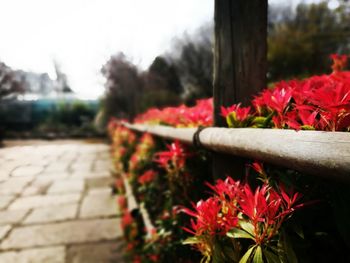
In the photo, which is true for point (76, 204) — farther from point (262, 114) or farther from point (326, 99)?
point (326, 99)

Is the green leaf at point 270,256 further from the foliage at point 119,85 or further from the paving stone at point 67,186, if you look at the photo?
the foliage at point 119,85

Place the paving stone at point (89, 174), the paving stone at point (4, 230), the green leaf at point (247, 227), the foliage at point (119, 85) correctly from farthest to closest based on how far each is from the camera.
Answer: the foliage at point (119, 85)
the paving stone at point (89, 174)
the paving stone at point (4, 230)
the green leaf at point (247, 227)

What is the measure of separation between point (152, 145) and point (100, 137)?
14.6 meters

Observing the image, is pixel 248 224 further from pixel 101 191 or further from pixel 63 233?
pixel 101 191

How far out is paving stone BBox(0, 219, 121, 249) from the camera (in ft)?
10.7

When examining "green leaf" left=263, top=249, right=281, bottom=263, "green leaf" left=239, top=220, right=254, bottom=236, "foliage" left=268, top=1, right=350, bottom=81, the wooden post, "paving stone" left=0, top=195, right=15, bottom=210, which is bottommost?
"paving stone" left=0, top=195, right=15, bottom=210

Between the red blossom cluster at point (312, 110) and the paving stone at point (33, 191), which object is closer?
the red blossom cluster at point (312, 110)

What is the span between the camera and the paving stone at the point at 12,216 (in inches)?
151

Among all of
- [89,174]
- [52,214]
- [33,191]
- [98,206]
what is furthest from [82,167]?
[52,214]

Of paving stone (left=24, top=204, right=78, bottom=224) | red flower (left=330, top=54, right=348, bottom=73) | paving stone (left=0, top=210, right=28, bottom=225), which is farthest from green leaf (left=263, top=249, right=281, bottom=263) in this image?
paving stone (left=0, top=210, right=28, bottom=225)

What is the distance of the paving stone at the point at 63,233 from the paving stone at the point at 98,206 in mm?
263

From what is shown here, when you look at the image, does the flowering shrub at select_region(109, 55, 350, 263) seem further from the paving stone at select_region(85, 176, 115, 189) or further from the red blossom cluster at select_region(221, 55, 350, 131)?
the paving stone at select_region(85, 176, 115, 189)

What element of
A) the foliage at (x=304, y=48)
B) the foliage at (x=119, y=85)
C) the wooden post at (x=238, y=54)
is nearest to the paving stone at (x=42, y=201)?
the wooden post at (x=238, y=54)

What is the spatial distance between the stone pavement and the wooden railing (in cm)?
164
